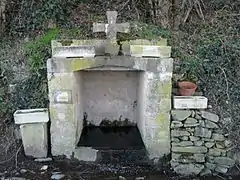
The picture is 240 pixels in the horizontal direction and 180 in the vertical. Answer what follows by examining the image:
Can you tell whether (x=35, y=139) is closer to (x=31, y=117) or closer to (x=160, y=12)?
(x=31, y=117)

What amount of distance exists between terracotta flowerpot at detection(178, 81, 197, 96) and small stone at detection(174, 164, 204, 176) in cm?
107

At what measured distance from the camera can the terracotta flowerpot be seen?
18.4 feet

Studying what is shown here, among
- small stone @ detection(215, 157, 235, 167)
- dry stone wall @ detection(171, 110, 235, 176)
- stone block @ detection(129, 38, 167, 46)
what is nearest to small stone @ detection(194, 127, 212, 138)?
dry stone wall @ detection(171, 110, 235, 176)

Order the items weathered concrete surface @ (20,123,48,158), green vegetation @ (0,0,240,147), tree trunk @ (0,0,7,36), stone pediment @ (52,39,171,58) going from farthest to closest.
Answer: tree trunk @ (0,0,7,36) < green vegetation @ (0,0,240,147) < weathered concrete surface @ (20,123,48,158) < stone pediment @ (52,39,171,58)

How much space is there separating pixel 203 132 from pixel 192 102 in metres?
0.47

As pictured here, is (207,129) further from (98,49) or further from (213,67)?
(98,49)

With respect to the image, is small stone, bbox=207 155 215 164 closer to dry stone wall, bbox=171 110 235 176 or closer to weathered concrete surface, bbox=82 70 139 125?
dry stone wall, bbox=171 110 235 176

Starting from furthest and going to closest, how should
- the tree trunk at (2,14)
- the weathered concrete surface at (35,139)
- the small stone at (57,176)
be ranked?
the tree trunk at (2,14), the weathered concrete surface at (35,139), the small stone at (57,176)

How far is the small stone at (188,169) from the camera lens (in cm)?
553

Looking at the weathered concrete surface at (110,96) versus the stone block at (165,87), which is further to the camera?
the weathered concrete surface at (110,96)

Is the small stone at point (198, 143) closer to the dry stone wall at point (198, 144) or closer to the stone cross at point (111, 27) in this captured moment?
the dry stone wall at point (198, 144)

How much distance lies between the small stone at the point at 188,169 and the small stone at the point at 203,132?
46 centimetres

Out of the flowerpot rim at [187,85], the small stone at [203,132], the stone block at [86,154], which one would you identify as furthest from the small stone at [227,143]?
the stone block at [86,154]

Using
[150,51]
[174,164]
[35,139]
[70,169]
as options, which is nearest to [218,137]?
[174,164]
